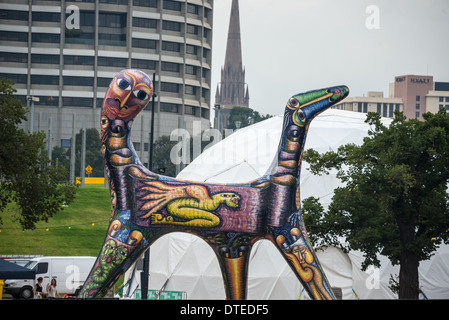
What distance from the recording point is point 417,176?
21781 mm

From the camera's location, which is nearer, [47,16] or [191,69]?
[47,16]

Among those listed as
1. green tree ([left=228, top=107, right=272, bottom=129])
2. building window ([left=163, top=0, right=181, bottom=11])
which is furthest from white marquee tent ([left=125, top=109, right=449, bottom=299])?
green tree ([left=228, top=107, right=272, bottom=129])

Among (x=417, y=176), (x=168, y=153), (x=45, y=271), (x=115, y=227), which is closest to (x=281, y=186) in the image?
(x=115, y=227)

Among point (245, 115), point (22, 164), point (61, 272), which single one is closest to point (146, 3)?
point (245, 115)

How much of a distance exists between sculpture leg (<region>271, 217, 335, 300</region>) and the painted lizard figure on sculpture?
23 millimetres

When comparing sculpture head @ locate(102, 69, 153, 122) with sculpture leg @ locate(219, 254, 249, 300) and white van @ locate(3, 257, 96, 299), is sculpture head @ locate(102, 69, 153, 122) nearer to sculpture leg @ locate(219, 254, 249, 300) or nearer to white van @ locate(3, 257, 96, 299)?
sculpture leg @ locate(219, 254, 249, 300)

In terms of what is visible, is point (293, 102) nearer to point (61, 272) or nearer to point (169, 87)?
point (61, 272)

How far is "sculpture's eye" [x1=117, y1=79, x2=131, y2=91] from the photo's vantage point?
1539 centimetres

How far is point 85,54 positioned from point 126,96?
92.0 metres

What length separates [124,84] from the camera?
50.6 ft

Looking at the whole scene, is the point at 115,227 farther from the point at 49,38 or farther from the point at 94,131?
the point at 49,38

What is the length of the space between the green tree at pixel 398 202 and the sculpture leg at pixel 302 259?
602 centimetres

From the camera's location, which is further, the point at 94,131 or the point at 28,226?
the point at 94,131
